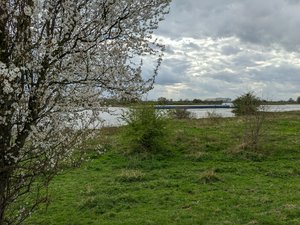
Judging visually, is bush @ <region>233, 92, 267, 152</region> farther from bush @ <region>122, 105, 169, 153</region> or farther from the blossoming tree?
the blossoming tree

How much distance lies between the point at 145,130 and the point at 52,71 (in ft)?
38.3

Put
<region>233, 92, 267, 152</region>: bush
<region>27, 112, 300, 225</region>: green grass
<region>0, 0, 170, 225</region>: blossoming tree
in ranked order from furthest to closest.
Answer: <region>233, 92, 267, 152</region>: bush < <region>27, 112, 300, 225</region>: green grass < <region>0, 0, 170, 225</region>: blossoming tree

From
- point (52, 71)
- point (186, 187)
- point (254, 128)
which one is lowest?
point (186, 187)

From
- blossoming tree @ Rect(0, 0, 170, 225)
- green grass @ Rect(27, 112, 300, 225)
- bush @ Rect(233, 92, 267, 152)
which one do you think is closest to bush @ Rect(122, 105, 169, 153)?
green grass @ Rect(27, 112, 300, 225)

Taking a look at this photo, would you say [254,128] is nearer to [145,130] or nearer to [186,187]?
[145,130]

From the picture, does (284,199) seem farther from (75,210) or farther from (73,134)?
(73,134)

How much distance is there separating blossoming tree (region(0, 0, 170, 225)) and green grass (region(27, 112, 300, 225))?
369cm

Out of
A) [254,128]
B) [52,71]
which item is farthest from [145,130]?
[52,71]

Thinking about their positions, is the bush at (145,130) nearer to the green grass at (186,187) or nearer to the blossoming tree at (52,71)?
the green grass at (186,187)

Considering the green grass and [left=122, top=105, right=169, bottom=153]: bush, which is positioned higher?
[left=122, top=105, right=169, bottom=153]: bush

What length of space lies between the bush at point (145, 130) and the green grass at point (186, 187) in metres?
0.62

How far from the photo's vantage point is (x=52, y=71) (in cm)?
510

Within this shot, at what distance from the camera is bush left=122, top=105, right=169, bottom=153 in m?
16.7

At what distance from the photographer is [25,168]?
201 inches
